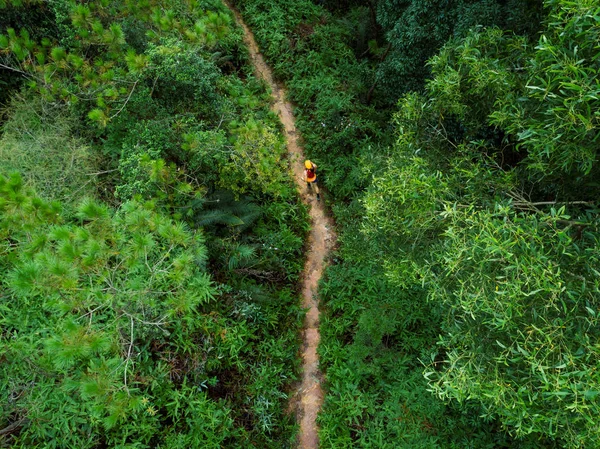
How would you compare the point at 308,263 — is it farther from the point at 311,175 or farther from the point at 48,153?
the point at 48,153

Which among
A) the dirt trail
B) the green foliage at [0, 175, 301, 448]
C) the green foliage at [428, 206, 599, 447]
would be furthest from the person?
the green foliage at [428, 206, 599, 447]

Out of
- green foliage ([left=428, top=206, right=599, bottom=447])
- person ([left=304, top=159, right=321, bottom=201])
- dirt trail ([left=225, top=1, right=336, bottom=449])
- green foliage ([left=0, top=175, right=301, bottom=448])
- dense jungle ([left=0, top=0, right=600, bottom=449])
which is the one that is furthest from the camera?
person ([left=304, top=159, right=321, bottom=201])

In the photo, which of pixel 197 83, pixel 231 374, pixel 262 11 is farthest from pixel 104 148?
pixel 262 11

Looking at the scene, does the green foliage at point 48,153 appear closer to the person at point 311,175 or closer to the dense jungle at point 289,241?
the dense jungle at point 289,241

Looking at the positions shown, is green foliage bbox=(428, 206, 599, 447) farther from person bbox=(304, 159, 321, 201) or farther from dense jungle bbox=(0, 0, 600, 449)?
person bbox=(304, 159, 321, 201)

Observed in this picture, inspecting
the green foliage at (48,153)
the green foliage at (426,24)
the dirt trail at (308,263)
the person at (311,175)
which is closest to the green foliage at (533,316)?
the green foliage at (426,24)

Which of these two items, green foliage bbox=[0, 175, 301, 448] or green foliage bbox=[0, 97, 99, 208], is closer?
green foliage bbox=[0, 175, 301, 448]
